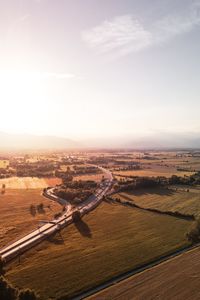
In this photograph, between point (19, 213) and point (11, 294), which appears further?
point (19, 213)

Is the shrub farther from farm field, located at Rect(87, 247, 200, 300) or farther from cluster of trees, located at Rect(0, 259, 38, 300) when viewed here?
cluster of trees, located at Rect(0, 259, 38, 300)

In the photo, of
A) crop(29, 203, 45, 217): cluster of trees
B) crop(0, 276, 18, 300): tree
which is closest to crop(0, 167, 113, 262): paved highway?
crop(29, 203, 45, 217): cluster of trees

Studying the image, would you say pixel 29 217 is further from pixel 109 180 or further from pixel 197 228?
pixel 109 180

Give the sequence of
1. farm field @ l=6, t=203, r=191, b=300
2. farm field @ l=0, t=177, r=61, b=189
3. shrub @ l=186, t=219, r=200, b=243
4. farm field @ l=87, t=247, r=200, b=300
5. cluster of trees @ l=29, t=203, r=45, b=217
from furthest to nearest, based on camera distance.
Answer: farm field @ l=0, t=177, r=61, b=189
cluster of trees @ l=29, t=203, r=45, b=217
shrub @ l=186, t=219, r=200, b=243
farm field @ l=6, t=203, r=191, b=300
farm field @ l=87, t=247, r=200, b=300

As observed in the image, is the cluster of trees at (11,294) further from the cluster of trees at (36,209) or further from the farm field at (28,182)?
the farm field at (28,182)

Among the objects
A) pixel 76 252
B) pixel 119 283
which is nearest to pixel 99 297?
pixel 119 283

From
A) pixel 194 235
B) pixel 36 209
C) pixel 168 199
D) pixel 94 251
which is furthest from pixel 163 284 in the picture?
pixel 168 199

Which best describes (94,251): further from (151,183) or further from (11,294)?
(151,183)

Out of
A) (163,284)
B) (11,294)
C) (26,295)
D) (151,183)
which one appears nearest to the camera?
(11,294)
